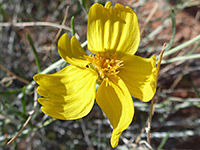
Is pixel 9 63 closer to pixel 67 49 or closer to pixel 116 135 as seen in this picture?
pixel 67 49

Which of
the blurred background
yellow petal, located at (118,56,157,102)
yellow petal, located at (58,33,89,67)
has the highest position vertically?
yellow petal, located at (58,33,89,67)

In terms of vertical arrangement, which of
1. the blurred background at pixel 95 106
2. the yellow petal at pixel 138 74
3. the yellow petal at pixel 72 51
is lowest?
the blurred background at pixel 95 106

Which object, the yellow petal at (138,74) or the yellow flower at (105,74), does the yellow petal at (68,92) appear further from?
the yellow petal at (138,74)

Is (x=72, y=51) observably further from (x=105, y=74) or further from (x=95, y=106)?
(x=95, y=106)

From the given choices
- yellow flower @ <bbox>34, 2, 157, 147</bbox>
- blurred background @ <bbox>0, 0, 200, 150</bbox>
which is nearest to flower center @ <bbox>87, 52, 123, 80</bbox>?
yellow flower @ <bbox>34, 2, 157, 147</bbox>

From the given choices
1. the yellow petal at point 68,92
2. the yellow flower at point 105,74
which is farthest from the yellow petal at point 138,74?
the yellow petal at point 68,92

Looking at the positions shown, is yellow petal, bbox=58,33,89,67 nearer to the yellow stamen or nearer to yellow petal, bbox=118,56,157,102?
the yellow stamen

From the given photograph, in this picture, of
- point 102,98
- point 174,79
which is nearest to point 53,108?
point 102,98
